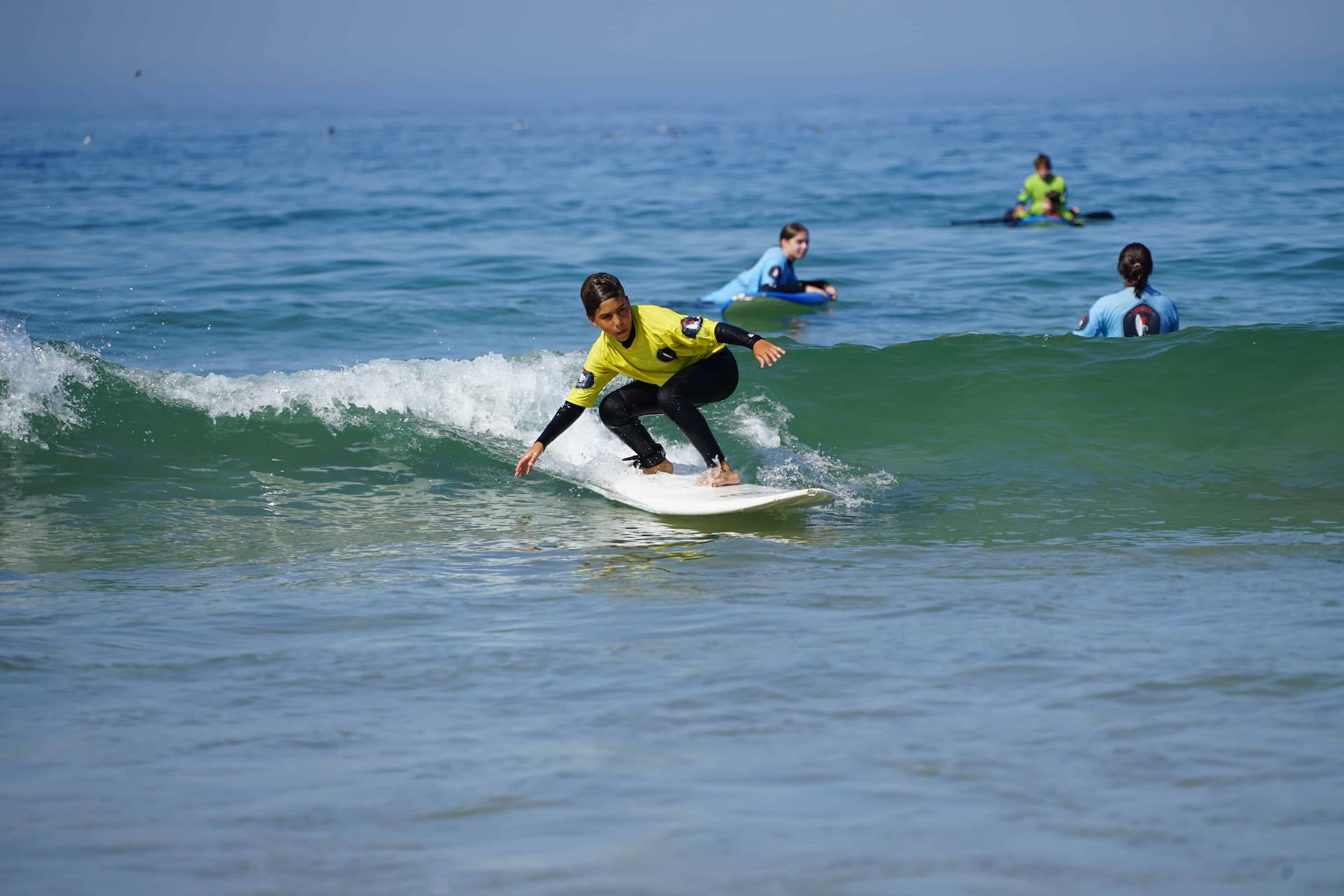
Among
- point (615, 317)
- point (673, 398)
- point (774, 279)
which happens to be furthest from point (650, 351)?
point (774, 279)

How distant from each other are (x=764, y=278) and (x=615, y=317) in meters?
7.96

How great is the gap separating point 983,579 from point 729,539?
1385mm

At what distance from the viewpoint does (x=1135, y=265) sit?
8.92 metres

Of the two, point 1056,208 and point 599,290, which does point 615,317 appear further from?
point 1056,208

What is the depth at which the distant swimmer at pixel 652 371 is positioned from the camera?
6.38m

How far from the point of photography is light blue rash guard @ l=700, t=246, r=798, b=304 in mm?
13945

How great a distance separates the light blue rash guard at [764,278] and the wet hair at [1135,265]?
501cm

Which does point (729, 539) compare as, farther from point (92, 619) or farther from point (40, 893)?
point (40, 893)

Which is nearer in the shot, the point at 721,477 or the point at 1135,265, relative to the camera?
the point at 721,477

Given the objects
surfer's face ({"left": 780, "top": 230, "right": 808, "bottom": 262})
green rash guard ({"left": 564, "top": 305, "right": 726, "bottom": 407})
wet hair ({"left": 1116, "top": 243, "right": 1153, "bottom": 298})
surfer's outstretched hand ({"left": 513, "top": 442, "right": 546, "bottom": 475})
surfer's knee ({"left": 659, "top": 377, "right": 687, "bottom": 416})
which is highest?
surfer's face ({"left": 780, "top": 230, "right": 808, "bottom": 262})

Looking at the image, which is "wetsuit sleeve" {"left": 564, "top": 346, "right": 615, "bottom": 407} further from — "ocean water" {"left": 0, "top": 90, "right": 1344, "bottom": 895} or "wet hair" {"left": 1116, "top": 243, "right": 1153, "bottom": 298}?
"wet hair" {"left": 1116, "top": 243, "right": 1153, "bottom": 298}

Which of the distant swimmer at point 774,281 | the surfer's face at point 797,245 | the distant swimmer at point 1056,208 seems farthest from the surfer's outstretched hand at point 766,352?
the distant swimmer at point 1056,208

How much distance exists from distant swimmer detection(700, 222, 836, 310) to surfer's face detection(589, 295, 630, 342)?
709cm

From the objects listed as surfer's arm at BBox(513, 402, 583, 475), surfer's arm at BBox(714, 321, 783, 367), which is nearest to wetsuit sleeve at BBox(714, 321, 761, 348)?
surfer's arm at BBox(714, 321, 783, 367)
